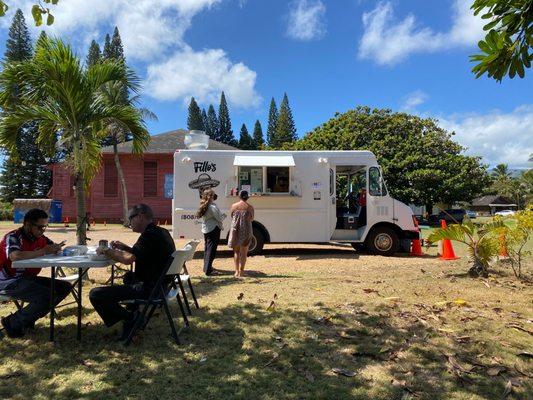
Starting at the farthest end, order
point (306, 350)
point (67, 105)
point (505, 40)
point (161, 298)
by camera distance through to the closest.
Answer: point (67, 105) < point (161, 298) < point (306, 350) < point (505, 40)

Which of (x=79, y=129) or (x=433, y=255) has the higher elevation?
(x=79, y=129)

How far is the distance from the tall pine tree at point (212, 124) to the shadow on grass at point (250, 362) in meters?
74.8

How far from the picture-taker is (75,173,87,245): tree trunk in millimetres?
7406

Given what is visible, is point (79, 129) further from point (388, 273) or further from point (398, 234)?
point (398, 234)

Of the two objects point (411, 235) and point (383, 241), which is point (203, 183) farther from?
point (411, 235)

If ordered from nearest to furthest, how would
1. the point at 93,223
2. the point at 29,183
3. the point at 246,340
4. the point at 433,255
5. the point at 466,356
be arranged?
the point at 466,356 → the point at 246,340 → the point at 433,255 → the point at 93,223 → the point at 29,183

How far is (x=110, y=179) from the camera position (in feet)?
93.0

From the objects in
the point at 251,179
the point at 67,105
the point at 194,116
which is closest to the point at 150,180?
the point at 251,179

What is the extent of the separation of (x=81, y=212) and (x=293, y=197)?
528 centimetres

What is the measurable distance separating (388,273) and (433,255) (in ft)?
14.0

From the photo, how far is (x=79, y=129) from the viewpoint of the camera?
295 inches

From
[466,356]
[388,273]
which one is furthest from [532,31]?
[388,273]

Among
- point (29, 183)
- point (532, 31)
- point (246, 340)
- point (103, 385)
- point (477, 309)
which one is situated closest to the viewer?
point (532, 31)

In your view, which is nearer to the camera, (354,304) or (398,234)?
(354,304)
